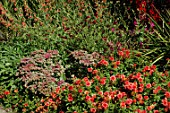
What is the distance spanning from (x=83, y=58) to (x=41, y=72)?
63cm

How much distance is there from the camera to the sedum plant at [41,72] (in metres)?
5.07

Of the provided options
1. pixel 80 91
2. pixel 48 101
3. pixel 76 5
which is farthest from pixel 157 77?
pixel 76 5

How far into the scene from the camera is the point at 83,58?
5.11 m

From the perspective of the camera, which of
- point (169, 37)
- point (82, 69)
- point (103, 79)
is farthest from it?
point (169, 37)

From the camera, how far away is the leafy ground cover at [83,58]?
451 centimetres

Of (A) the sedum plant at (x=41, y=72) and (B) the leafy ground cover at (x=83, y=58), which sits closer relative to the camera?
(B) the leafy ground cover at (x=83, y=58)

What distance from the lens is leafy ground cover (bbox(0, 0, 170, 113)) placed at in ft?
14.8

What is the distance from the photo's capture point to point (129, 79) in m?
4.74

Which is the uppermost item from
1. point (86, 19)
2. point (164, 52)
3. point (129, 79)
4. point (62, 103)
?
point (86, 19)

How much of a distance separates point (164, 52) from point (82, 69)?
50.3 inches

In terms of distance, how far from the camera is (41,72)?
520cm

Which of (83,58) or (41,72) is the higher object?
(83,58)

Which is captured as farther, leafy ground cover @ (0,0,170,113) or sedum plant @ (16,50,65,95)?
sedum plant @ (16,50,65,95)

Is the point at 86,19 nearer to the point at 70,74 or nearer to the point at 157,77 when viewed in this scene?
the point at 70,74
